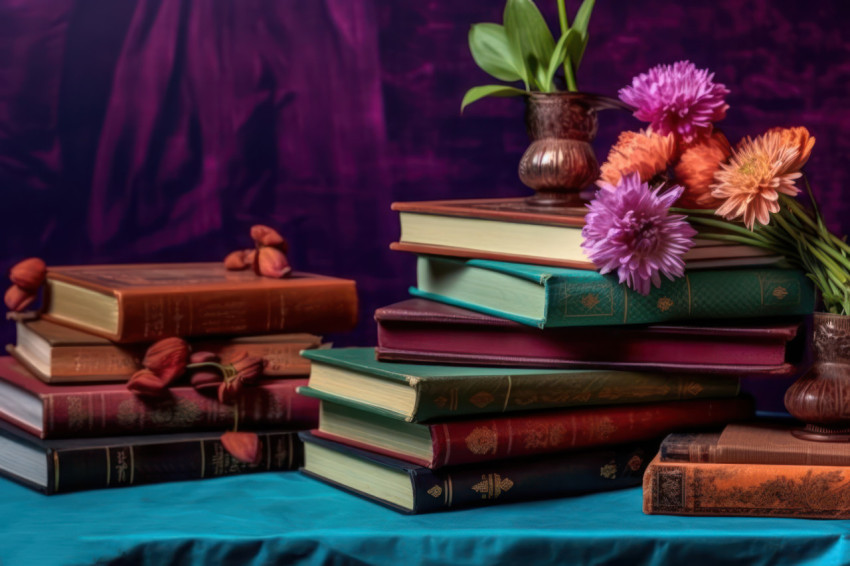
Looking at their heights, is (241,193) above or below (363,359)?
above

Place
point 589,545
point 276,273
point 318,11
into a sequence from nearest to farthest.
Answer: point 589,545, point 276,273, point 318,11

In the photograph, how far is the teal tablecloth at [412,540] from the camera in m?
0.94

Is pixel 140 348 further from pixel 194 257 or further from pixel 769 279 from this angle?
pixel 769 279

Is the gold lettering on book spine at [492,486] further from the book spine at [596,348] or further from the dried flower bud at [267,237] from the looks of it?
the dried flower bud at [267,237]

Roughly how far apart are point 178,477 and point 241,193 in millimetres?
548

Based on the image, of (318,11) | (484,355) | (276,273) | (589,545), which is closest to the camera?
(589,545)

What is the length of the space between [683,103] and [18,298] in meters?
0.79

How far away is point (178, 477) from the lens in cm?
114

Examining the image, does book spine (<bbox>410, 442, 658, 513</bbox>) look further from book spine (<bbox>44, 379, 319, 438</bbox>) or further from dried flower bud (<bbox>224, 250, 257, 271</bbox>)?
dried flower bud (<bbox>224, 250, 257, 271</bbox>)

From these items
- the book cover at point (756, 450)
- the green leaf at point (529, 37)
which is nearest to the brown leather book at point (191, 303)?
the green leaf at point (529, 37)

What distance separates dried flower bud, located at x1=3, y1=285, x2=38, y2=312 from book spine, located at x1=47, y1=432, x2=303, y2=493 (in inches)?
11.3

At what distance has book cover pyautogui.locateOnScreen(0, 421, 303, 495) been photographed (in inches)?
42.8

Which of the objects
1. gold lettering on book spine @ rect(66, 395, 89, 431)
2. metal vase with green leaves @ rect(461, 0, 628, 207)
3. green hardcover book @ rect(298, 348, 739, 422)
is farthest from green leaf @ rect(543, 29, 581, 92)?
gold lettering on book spine @ rect(66, 395, 89, 431)

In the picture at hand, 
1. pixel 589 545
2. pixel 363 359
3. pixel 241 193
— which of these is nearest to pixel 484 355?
pixel 363 359
